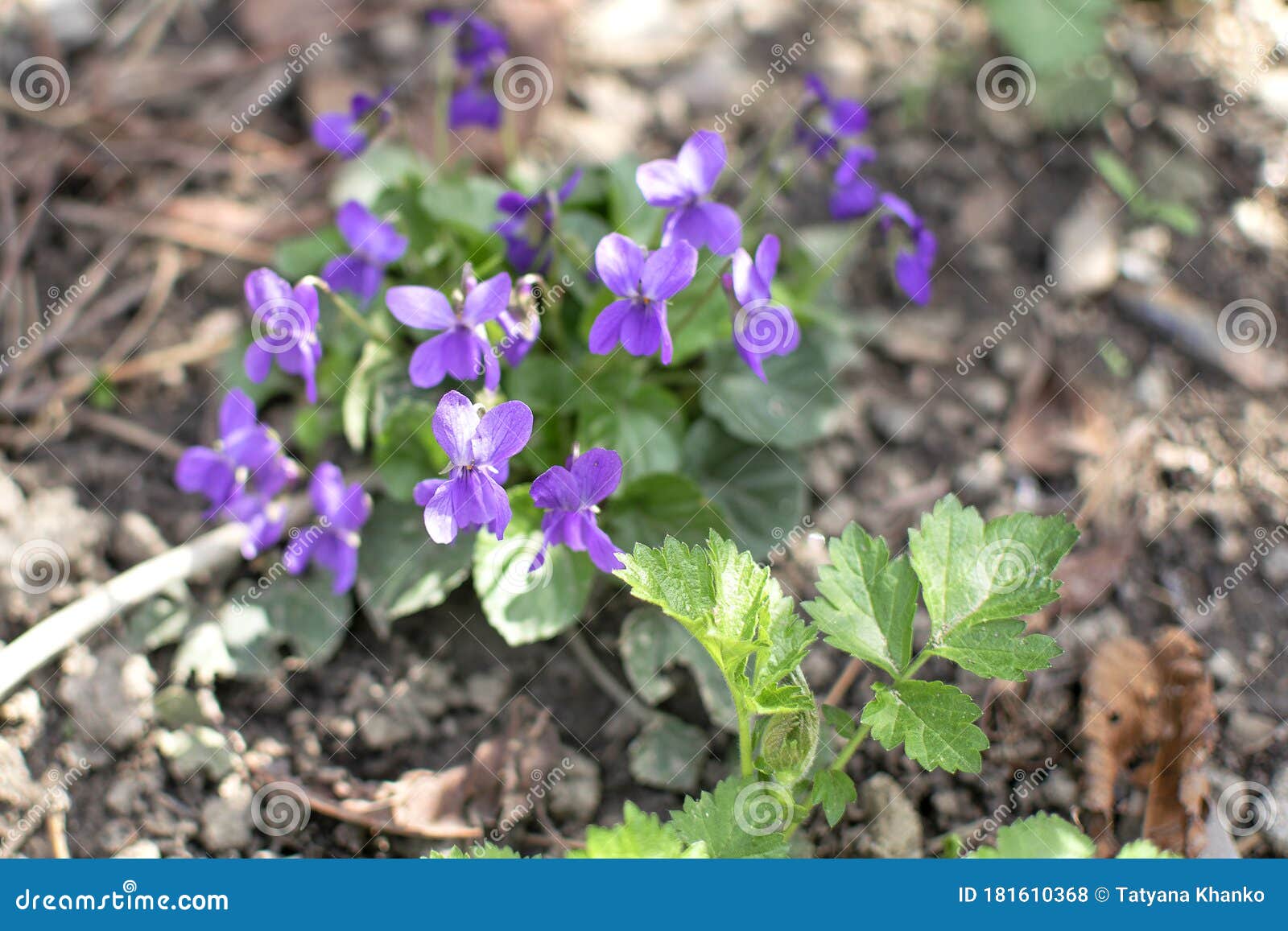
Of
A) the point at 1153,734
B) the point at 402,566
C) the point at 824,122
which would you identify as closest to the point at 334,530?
the point at 402,566

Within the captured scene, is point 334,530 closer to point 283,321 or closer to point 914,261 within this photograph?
point 283,321

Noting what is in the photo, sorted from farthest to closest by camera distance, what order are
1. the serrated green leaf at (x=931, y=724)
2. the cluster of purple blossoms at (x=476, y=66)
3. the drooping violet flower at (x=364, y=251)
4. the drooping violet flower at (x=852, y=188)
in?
the cluster of purple blossoms at (x=476, y=66)
the drooping violet flower at (x=852, y=188)
the drooping violet flower at (x=364, y=251)
the serrated green leaf at (x=931, y=724)

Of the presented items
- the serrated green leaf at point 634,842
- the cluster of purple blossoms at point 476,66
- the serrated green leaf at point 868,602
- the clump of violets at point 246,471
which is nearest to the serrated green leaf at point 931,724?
the serrated green leaf at point 868,602

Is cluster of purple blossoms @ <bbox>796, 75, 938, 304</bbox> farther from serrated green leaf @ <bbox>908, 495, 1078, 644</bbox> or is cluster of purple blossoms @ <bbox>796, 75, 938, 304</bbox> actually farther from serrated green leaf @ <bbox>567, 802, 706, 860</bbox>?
serrated green leaf @ <bbox>567, 802, 706, 860</bbox>

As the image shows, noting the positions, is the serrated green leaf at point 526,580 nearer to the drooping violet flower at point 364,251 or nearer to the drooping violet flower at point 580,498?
the drooping violet flower at point 580,498

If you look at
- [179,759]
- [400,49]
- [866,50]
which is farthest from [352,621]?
[866,50]

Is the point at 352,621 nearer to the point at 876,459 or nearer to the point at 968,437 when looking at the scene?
the point at 876,459
